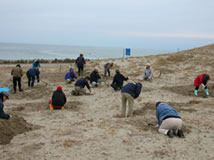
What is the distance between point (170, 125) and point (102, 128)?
1847 mm

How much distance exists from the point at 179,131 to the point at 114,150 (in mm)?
1943

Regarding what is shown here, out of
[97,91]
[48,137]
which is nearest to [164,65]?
[97,91]

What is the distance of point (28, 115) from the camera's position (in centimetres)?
836

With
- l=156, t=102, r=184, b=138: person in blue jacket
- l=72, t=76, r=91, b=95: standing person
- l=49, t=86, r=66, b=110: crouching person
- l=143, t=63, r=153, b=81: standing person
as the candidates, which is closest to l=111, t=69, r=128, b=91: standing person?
l=72, t=76, r=91, b=95: standing person

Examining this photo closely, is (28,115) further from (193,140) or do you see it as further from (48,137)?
(193,140)

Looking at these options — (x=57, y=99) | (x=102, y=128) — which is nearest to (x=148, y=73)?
(x=57, y=99)

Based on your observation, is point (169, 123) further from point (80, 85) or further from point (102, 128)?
point (80, 85)

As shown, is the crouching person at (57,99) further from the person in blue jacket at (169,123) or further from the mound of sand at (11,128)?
the person in blue jacket at (169,123)

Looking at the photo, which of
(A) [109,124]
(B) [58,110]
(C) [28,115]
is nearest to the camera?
(A) [109,124]

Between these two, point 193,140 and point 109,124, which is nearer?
point 193,140

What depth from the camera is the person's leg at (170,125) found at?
19.9 ft

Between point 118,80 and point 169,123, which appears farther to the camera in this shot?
point 118,80

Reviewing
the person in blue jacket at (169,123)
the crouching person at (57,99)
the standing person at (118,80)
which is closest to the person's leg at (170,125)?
the person in blue jacket at (169,123)

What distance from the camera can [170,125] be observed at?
6.13 metres
